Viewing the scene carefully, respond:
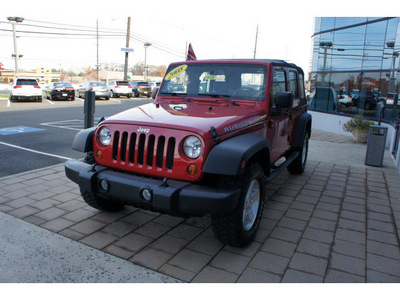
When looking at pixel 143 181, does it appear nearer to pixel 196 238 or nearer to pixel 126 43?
pixel 196 238

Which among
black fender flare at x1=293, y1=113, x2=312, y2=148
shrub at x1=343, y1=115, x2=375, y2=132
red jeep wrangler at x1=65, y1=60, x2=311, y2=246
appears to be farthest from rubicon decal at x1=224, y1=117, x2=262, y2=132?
shrub at x1=343, y1=115, x2=375, y2=132

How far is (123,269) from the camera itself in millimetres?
2947

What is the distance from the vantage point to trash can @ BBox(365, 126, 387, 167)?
7.25 m

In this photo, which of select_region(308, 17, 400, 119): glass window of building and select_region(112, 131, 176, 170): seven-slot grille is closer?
select_region(112, 131, 176, 170): seven-slot grille

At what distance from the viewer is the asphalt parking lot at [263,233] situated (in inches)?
118

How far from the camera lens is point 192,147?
2.99 meters

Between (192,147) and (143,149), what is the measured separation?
52 cm

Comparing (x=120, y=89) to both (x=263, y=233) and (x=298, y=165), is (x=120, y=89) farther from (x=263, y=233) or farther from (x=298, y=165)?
(x=263, y=233)

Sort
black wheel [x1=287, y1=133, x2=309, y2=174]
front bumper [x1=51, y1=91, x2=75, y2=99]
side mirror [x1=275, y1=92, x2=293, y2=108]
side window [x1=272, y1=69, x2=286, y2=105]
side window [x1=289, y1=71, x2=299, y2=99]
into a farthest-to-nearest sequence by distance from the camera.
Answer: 1. front bumper [x1=51, y1=91, x2=75, y2=99]
2. black wheel [x1=287, y1=133, x2=309, y2=174]
3. side window [x1=289, y1=71, x2=299, y2=99]
4. side window [x1=272, y1=69, x2=286, y2=105]
5. side mirror [x1=275, y1=92, x2=293, y2=108]

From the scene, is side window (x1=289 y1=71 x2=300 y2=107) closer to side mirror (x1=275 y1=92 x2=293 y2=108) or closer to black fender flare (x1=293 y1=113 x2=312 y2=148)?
black fender flare (x1=293 y1=113 x2=312 y2=148)

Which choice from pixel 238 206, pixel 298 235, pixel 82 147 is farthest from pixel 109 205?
pixel 298 235

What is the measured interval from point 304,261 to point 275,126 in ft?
6.12

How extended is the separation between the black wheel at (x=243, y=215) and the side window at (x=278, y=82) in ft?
4.20

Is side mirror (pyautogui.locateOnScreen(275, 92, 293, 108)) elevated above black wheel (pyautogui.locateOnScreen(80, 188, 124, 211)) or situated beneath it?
elevated above
